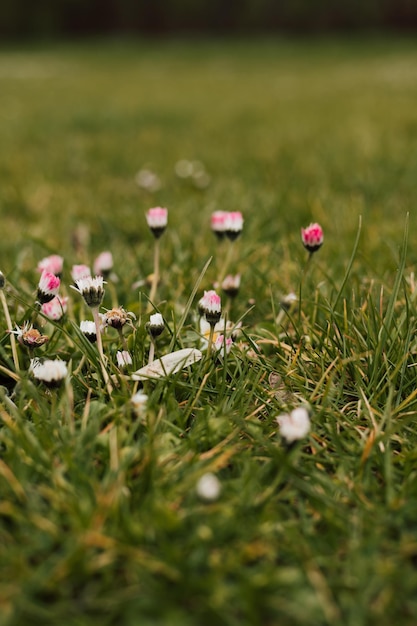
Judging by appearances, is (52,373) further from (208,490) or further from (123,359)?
(208,490)

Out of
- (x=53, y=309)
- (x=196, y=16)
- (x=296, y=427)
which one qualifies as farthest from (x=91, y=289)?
(x=196, y=16)

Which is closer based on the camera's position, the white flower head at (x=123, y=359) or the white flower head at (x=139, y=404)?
the white flower head at (x=139, y=404)

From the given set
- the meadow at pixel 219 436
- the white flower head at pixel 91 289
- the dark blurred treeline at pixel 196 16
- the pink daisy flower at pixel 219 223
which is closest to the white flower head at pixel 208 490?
the meadow at pixel 219 436

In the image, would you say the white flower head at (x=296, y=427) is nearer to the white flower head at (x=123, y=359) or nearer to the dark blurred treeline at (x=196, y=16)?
the white flower head at (x=123, y=359)

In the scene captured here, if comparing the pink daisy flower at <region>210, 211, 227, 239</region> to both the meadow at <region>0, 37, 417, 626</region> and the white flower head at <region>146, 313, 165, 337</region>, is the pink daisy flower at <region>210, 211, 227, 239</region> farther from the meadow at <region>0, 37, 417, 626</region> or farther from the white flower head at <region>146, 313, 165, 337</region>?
the white flower head at <region>146, 313, 165, 337</region>

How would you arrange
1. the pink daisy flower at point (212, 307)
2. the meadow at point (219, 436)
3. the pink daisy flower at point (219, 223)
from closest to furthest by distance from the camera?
the meadow at point (219, 436) → the pink daisy flower at point (212, 307) → the pink daisy flower at point (219, 223)

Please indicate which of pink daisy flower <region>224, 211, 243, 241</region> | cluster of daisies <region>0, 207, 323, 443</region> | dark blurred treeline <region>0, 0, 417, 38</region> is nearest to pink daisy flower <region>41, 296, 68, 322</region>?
cluster of daisies <region>0, 207, 323, 443</region>
